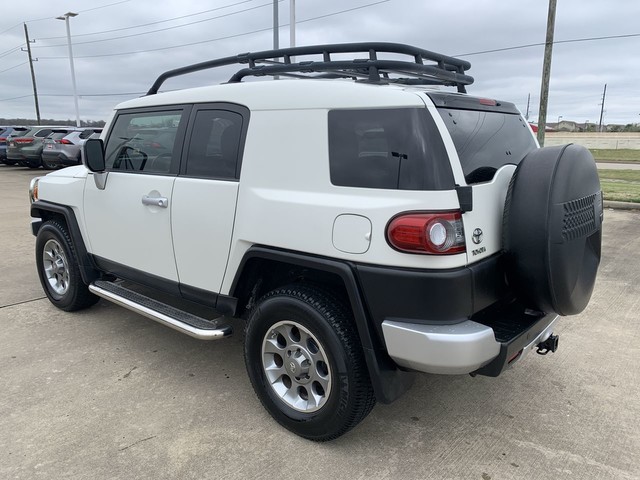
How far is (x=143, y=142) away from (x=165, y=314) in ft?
4.28

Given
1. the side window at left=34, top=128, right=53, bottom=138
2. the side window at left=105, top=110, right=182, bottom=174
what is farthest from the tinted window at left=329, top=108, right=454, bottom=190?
the side window at left=34, top=128, right=53, bottom=138

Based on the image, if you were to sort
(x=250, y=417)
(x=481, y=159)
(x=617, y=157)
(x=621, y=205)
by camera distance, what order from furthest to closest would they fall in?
(x=617, y=157)
(x=621, y=205)
(x=250, y=417)
(x=481, y=159)

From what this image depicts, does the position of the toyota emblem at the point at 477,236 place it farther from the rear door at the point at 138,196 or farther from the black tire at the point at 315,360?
the rear door at the point at 138,196

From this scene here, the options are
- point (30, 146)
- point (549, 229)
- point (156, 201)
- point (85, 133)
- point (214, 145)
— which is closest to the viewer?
point (549, 229)

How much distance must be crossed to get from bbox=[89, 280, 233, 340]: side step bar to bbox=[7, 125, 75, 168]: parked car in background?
53.8ft

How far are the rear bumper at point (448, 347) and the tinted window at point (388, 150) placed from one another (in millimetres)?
652

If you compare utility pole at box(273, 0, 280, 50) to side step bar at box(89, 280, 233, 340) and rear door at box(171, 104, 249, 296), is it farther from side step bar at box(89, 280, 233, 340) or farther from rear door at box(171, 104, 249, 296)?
rear door at box(171, 104, 249, 296)

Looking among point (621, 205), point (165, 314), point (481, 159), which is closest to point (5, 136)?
point (165, 314)

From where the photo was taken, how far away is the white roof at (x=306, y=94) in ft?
7.92

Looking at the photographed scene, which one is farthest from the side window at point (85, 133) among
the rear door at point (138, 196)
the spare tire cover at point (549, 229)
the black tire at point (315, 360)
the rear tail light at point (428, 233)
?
the spare tire cover at point (549, 229)

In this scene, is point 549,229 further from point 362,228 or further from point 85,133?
point 85,133

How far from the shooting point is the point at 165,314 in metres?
3.40

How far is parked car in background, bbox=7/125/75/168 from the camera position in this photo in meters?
18.5

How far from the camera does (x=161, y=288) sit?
359 cm
